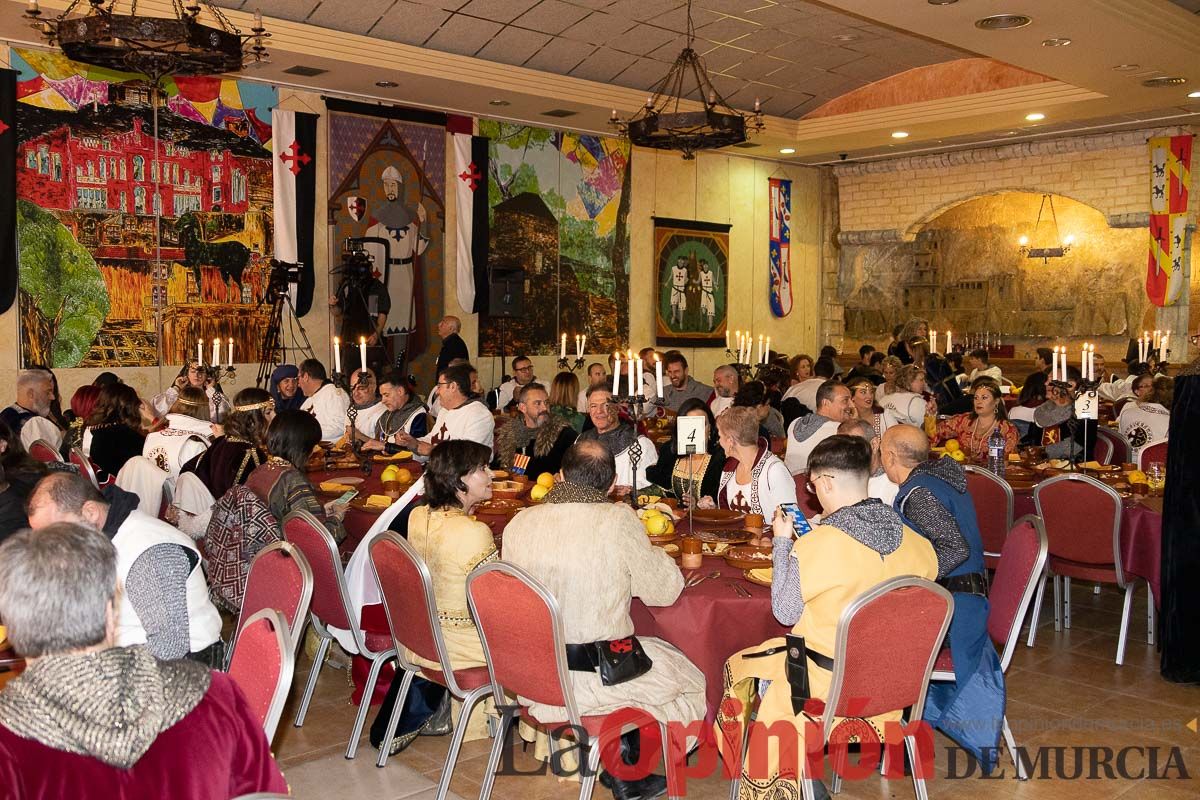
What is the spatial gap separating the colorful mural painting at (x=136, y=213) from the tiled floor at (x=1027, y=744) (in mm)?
6012

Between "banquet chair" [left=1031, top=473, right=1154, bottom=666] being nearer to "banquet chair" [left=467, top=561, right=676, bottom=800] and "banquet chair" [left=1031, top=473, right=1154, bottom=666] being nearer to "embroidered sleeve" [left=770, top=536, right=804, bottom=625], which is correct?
"embroidered sleeve" [left=770, top=536, right=804, bottom=625]

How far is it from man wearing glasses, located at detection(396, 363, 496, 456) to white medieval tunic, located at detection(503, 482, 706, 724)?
3.54 metres

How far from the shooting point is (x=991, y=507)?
5812 mm

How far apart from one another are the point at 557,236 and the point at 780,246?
15.5 ft

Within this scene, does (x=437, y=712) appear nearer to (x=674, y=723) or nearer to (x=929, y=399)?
(x=674, y=723)

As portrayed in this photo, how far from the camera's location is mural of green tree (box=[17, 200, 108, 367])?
9.64 meters

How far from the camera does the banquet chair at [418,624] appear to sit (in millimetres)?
3637

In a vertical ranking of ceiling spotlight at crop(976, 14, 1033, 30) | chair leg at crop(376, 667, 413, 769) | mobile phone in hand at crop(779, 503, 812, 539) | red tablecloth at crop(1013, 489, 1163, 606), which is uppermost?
ceiling spotlight at crop(976, 14, 1033, 30)

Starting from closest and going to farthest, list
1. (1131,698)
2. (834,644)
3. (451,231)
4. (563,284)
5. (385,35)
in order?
(834,644) → (1131,698) → (385,35) → (451,231) → (563,284)

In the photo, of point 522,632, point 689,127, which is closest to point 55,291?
point 689,127

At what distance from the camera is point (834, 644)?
10.7 ft

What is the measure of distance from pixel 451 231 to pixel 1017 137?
8.07 meters

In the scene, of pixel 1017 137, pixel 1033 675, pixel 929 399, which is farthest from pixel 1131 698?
pixel 1017 137

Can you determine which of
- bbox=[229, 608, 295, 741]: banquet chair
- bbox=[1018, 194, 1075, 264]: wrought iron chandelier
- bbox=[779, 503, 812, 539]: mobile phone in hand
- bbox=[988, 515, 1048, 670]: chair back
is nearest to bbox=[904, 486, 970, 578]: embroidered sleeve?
bbox=[988, 515, 1048, 670]: chair back
